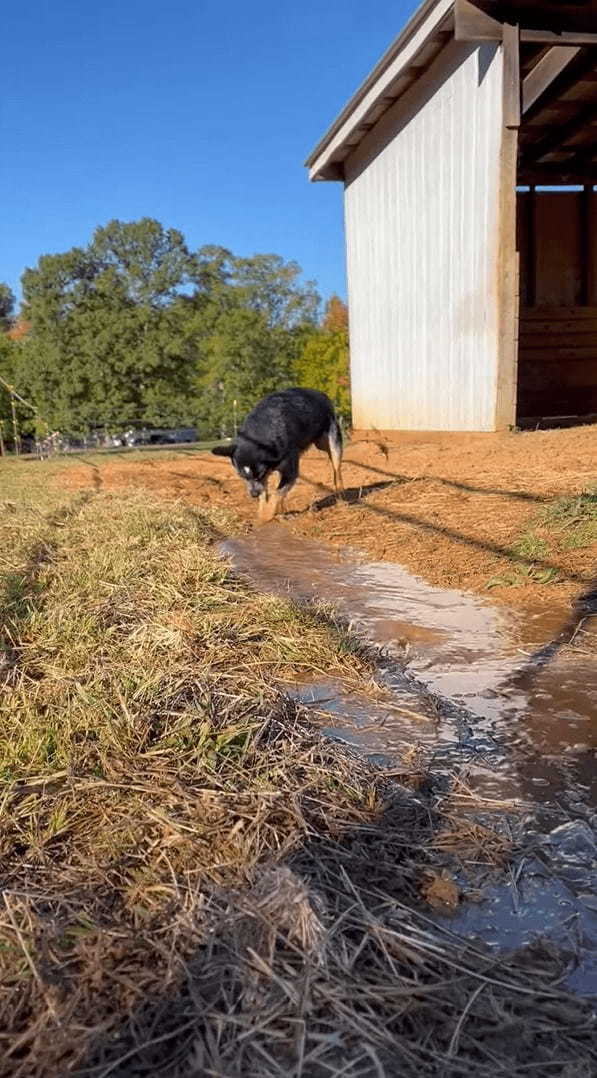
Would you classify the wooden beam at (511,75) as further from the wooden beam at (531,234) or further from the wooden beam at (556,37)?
the wooden beam at (531,234)

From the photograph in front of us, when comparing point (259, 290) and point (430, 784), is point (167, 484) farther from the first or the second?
point (259, 290)

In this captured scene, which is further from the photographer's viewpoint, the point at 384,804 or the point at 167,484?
the point at 167,484

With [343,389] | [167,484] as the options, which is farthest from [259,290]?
[167,484]

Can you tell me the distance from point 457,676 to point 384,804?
3.66ft

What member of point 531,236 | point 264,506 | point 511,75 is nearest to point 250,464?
point 264,506

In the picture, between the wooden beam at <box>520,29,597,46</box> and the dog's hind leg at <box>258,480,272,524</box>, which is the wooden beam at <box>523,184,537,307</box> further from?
the dog's hind leg at <box>258,480,272,524</box>

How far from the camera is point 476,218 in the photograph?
8.95m

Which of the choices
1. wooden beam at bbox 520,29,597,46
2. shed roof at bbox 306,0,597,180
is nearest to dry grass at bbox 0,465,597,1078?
shed roof at bbox 306,0,597,180

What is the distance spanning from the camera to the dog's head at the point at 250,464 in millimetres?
6895

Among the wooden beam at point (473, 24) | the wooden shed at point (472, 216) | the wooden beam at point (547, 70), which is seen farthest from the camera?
the wooden shed at point (472, 216)

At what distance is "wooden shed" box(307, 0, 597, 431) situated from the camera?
826 centimetres

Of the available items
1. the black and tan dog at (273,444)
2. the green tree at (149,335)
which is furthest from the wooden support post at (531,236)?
the green tree at (149,335)

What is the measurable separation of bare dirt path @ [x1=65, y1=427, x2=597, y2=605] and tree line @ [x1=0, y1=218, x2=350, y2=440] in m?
26.1

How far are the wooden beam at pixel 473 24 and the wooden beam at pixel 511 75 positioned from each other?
143 mm
